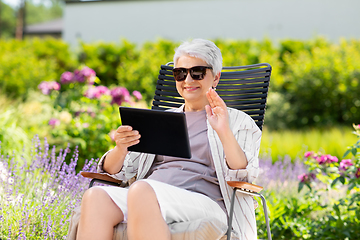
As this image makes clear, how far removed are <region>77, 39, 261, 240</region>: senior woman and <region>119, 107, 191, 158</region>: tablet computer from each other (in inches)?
2.0

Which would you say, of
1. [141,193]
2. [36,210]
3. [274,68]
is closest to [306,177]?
[141,193]

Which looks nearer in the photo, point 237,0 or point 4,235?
point 4,235

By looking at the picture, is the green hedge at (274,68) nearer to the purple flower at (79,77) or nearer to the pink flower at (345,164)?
the purple flower at (79,77)

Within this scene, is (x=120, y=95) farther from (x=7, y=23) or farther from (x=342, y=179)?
(x=7, y=23)

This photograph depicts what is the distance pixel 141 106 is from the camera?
5105 millimetres

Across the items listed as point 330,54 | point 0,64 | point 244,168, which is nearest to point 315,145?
point 330,54

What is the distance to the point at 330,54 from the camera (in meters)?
8.45

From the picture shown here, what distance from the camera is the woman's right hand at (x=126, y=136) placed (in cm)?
209

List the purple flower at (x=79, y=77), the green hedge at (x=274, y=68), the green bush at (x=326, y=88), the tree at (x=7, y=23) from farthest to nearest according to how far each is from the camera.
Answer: the tree at (x=7, y=23) → the green hedge at (x=274, y=68) → the green bush at (x=326, y=88) → the purple flower at (x=79, y=77)

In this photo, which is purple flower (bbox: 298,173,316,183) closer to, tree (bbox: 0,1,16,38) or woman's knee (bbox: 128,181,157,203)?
woman's knee (bbox: 128,181,157,203)

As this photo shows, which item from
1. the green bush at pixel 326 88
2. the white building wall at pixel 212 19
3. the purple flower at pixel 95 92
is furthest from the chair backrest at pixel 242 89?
the white building wall at pixel 212 19

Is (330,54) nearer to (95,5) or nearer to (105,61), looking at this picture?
(105,61)

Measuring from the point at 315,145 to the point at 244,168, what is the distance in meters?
4.20

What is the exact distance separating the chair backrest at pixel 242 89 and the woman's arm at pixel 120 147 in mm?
987
